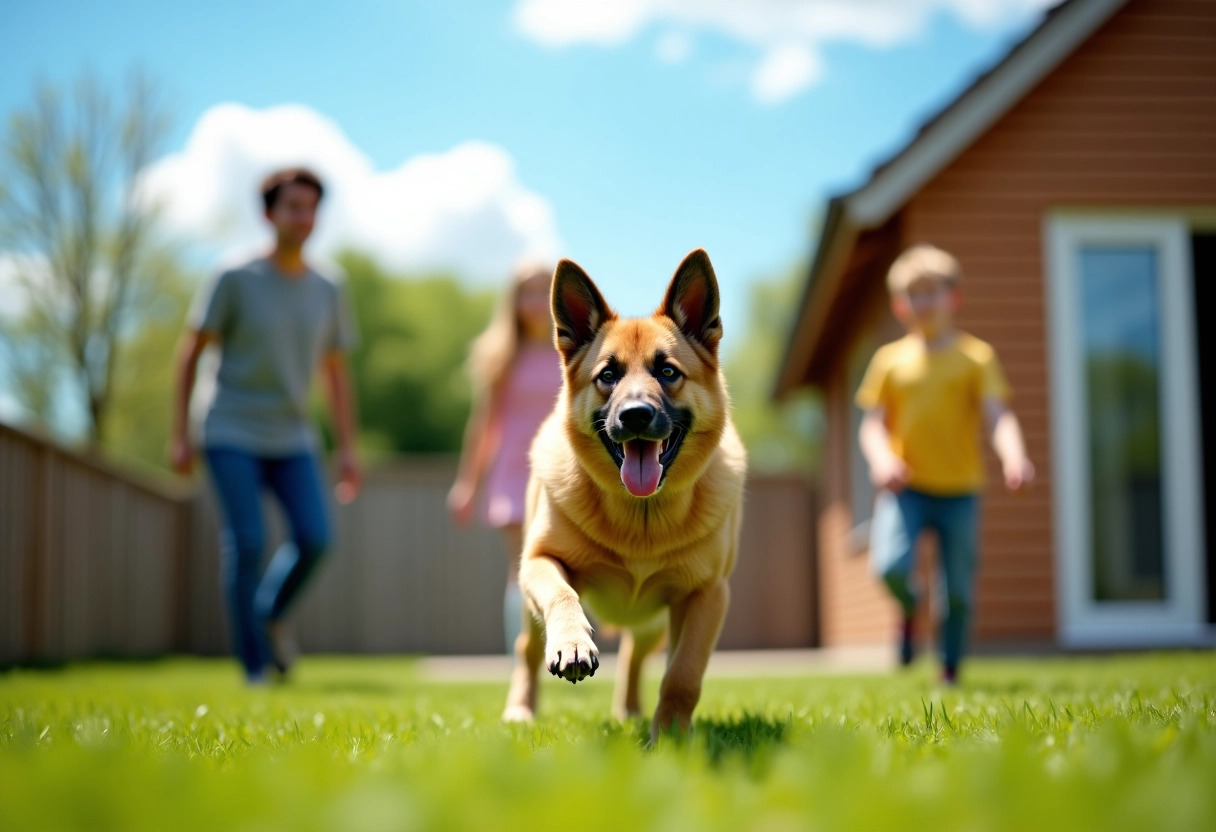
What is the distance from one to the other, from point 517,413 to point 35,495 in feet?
18.1

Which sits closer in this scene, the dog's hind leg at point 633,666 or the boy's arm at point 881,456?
the dog's hind leg at point 633,666

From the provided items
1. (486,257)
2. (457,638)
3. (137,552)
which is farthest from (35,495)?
(486,257)

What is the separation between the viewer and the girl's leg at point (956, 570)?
5281 mm

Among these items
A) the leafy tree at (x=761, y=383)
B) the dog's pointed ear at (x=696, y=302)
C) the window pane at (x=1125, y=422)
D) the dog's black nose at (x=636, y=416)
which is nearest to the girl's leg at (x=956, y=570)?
the dog's pointed ear at (x=696, y=302)

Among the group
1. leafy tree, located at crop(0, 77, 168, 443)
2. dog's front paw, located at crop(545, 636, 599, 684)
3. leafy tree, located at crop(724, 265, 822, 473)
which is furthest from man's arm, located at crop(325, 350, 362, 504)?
leafy tree, located at crop(724, 265, 822, 473)

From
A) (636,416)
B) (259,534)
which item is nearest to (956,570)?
(636,416)

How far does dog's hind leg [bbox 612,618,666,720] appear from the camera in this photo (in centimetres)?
388

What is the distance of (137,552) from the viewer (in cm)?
1223

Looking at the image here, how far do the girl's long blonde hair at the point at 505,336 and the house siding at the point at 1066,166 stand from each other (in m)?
4.69

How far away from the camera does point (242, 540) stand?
231 inches

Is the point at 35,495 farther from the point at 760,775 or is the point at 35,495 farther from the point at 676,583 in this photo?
the point at 760,775

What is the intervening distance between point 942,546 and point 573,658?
Answer: 11.8 ft

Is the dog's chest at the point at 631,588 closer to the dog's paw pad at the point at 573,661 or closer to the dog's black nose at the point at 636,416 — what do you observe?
the dog's black nose at the point at 636,416

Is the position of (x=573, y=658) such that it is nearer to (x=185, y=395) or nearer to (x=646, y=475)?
(x=646, y=475)
